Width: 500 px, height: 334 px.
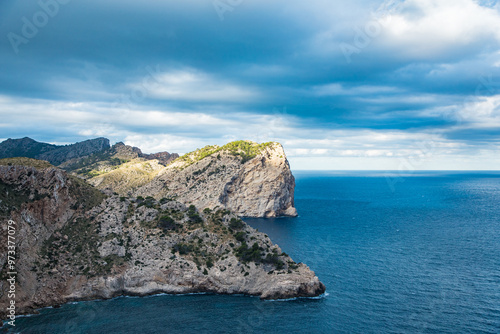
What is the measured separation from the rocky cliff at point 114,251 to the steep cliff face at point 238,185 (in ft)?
255

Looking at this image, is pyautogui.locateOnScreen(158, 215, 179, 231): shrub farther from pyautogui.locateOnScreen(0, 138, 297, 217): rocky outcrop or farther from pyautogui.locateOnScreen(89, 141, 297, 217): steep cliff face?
pyautogui.locateOnScreen(89, 141, 297, 217): steep cliff face

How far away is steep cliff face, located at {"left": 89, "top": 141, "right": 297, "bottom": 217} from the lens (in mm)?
170375

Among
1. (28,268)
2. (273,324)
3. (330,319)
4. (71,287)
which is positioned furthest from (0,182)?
(330,319)

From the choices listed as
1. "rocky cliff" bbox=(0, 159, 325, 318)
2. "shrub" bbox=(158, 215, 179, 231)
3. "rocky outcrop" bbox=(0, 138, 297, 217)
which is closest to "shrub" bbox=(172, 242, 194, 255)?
"rocky cliff" bbox=(0, 159, 325, 318)

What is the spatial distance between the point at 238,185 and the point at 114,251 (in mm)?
102916

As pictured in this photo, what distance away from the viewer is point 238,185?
577 feet

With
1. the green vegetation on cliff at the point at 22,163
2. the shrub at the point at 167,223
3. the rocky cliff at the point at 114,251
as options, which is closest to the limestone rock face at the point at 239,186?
the shrub at the point at 167,223

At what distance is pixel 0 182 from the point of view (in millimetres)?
72938

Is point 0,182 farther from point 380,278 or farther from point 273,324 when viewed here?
point 380,278

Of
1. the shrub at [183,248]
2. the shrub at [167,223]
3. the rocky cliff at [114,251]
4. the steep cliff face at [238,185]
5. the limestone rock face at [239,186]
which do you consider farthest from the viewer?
the steep cliff face at [238,185]

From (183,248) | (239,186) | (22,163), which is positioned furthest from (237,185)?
(22,163)

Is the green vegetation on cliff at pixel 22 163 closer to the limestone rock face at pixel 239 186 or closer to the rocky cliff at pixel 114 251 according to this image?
→ the rocky cliff at pixel 114 251

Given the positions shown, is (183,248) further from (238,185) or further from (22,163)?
(238,185)

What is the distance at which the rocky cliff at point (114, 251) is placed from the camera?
68438mm
